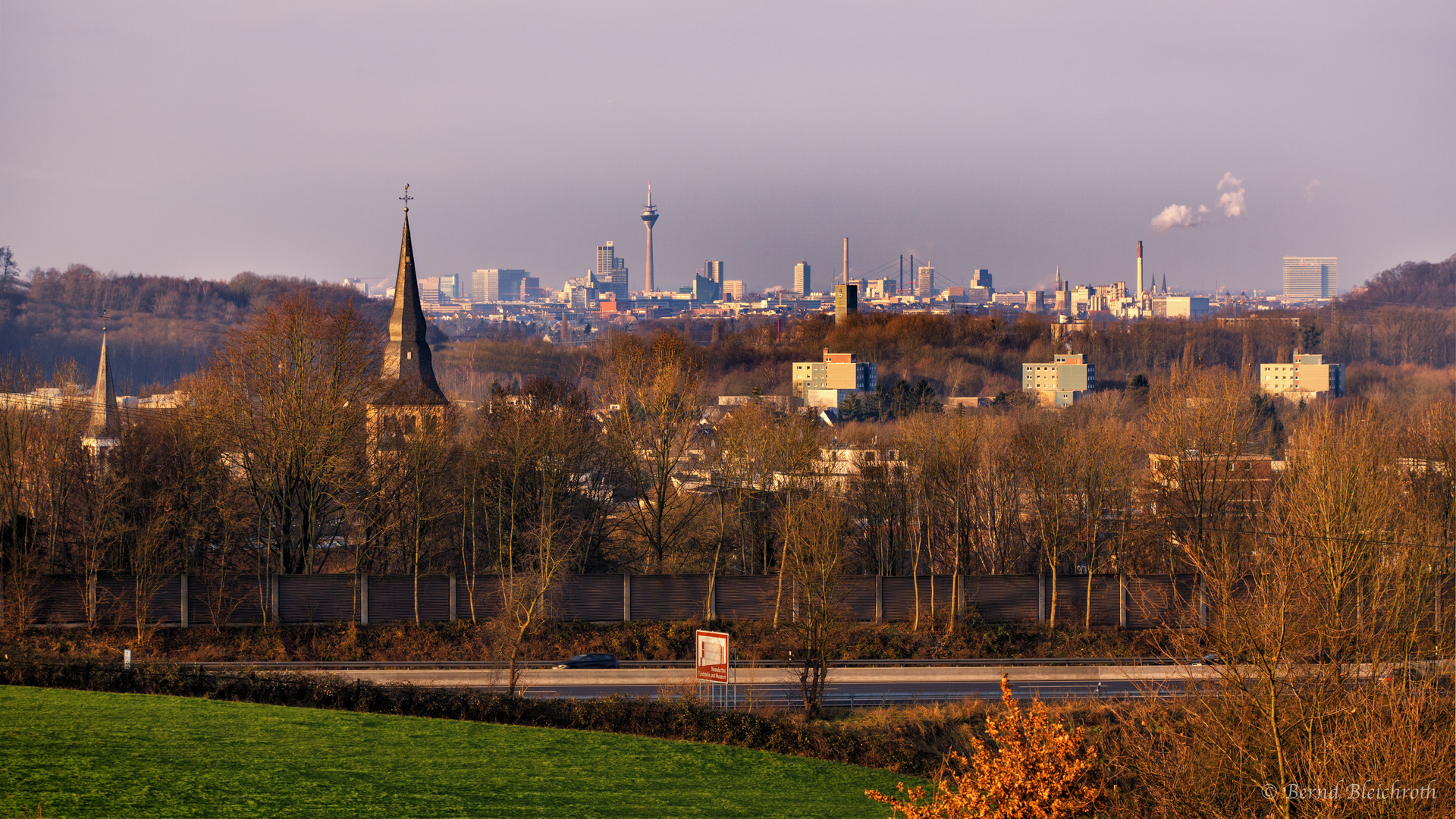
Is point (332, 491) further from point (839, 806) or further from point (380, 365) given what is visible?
point (839, 806)

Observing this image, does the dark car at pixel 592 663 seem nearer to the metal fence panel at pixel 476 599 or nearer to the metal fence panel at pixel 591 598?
the metal fence panel at pixel 591 598

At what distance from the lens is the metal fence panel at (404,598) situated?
2819 centimetres

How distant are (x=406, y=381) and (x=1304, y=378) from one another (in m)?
89.2

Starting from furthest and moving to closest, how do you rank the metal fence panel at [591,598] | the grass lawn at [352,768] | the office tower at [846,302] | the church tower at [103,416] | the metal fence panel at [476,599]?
the office tower at [846,302] < the church tower at [103,416] < the metal fence panel at [591,598] < the metal fence panel at [476,599] < the grass lawn at [352,768]

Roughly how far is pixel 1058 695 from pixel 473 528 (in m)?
14.0

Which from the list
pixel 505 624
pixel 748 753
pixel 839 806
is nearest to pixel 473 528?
pixel 505 624

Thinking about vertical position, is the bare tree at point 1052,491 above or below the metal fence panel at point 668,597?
above

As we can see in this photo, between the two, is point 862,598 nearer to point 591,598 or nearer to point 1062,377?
point 591,598

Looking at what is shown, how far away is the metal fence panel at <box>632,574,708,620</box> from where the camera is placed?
28.8 metres

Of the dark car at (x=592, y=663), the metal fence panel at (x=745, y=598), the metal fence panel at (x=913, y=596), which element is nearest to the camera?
the dark car at (x=592, y=663)

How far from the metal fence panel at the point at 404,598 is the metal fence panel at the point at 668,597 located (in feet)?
15.0

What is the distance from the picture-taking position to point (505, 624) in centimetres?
2233

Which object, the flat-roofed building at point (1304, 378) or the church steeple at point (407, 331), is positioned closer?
the church steeple at point (407, 331)

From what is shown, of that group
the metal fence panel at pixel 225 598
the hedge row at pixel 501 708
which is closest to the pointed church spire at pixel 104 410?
the metal fence panel at pixel 225 598
